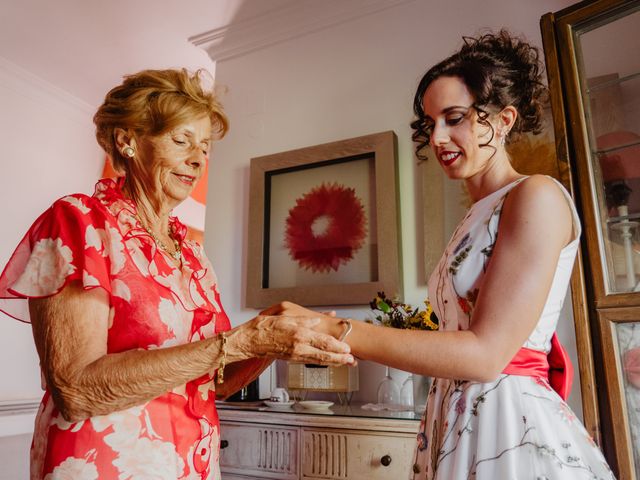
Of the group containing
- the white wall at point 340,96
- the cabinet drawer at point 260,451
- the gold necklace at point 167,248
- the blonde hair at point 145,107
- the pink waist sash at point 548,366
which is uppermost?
the white wall at point 340,96

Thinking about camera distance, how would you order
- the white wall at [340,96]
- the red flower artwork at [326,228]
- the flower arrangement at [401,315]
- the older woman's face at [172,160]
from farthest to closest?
the red flower artwork at [326,228] < the white wall at [340,96] < the flower arrangement at [401,315] < the older woman's face at [172,160]

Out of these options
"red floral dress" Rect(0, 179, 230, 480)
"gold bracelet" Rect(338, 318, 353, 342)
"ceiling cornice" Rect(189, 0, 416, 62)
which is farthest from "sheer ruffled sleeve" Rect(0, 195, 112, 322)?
"ceiling cornice" Rect(189, 0, 416, 62)

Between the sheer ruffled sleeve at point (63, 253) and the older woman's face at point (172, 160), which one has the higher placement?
the older woman's face at point (172, 160)

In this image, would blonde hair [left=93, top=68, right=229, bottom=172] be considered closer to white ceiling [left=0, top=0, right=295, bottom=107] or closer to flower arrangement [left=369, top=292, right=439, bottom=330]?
flower arrangement [left=369, top=292, right=439, bottom=330]

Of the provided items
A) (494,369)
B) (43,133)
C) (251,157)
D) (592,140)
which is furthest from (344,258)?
(43,133)

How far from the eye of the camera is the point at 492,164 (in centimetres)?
123

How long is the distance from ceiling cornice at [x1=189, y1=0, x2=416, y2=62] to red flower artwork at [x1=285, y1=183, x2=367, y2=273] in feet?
3.35

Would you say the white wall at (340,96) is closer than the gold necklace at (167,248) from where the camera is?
No

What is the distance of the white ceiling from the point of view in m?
3.15

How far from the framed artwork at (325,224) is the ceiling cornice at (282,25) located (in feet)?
2.59

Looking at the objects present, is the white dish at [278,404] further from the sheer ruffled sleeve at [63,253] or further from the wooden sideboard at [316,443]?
the sheer ruffled sleeve at [63,253]

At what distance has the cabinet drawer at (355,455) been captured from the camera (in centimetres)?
165

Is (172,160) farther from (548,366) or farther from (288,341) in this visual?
(548,366)

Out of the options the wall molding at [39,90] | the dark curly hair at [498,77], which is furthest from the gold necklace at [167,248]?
A: the wall molding at [39,90]
